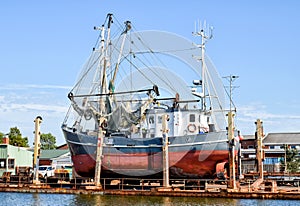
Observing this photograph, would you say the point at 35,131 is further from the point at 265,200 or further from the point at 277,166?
the point at 277,166

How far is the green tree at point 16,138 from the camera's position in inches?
3471

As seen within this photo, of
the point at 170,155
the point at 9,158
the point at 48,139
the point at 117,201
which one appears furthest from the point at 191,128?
the point at 48,139

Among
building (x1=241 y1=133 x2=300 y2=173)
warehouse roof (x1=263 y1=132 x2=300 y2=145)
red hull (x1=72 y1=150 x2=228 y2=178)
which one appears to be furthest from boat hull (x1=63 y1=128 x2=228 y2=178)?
warehouse roof (x1=263 y1=132 x2=300 y2=145)

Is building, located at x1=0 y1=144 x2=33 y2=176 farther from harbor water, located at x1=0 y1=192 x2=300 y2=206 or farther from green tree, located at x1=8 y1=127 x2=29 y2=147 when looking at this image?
green tree, located at x1=8 y1=127 x2=29 y2=147

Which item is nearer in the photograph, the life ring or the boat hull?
the boat hull

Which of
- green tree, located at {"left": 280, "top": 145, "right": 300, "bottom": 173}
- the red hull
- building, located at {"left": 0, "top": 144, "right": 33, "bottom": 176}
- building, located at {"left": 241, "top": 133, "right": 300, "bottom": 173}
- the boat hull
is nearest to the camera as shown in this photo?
the boat hull

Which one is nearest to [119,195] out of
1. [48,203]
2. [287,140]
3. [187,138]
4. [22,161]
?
[48,203]

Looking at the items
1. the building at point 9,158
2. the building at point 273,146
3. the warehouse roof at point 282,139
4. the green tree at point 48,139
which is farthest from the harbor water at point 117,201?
the green tree at point 48,139

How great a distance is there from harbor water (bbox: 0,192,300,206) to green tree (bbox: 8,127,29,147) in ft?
177

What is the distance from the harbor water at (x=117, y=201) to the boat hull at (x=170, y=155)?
6526mm

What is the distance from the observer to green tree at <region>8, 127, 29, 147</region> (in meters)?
88.2

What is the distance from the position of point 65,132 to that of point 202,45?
564 inches

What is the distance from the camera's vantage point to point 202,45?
44969 mm

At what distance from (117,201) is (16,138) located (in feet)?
202
